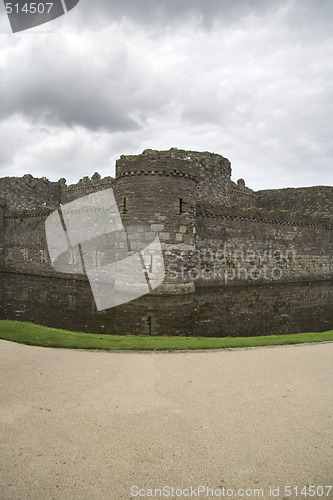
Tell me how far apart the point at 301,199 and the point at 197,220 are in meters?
17.1

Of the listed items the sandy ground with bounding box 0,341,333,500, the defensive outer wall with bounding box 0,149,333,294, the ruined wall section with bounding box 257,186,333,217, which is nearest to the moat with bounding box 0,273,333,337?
the defensive outer wall with bounding box 0,149,333,294

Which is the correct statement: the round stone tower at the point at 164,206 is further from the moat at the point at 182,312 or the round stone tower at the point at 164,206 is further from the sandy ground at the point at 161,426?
the sandy ground at the point at 161,426

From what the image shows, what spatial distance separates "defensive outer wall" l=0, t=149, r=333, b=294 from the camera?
16.3 m

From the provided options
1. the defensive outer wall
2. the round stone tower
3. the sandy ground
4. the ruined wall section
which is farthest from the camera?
the ruined wall section

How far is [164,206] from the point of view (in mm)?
16234

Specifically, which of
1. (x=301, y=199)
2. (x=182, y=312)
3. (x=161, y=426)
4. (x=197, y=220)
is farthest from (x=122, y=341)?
(x=301, y=199)

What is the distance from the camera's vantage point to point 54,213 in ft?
83.0

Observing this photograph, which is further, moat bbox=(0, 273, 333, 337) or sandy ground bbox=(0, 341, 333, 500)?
moat bbox=(0, 273, 333, 337)

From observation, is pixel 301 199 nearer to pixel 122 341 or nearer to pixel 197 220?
pixel 197 220

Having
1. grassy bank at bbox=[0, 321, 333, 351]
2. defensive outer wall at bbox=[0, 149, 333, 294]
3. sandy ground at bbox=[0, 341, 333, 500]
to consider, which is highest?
defensive outer wall at bbox=[0, 149, 333, 294]

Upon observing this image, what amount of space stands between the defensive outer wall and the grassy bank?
7555mm

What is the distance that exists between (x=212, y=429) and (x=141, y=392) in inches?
52.4

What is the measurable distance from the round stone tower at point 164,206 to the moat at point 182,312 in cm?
134

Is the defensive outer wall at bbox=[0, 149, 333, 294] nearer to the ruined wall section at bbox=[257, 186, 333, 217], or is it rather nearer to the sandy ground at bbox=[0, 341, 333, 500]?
the ruined wall section at bbox=[257, 186, 333, 217]
